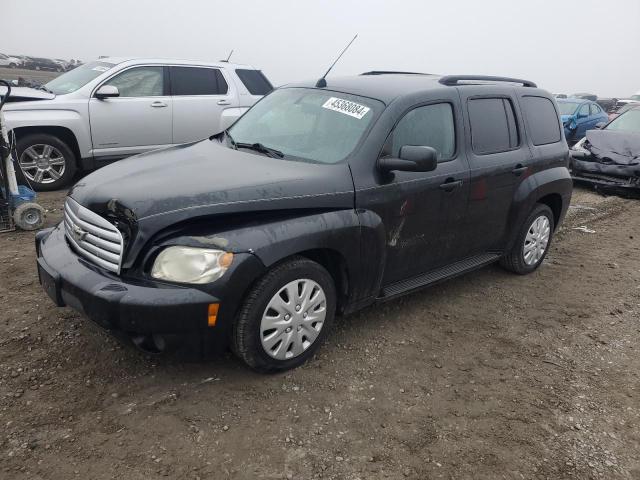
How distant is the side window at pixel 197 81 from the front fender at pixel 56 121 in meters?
1.41

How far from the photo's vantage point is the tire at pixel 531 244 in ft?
15.8

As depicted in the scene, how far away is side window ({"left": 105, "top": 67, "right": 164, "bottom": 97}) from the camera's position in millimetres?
7199

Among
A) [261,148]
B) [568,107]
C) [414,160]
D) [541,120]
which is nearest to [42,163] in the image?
[261,148]

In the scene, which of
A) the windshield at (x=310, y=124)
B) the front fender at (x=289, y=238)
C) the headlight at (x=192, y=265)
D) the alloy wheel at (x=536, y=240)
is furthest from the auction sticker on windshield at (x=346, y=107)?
the alloy wheel at (x=536, y=240)

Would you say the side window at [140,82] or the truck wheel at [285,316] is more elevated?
the side window at [140,82]

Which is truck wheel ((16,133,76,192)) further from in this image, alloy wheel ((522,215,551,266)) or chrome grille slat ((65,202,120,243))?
alloy wheel ((522,215,551,266))

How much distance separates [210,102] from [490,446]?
656cm

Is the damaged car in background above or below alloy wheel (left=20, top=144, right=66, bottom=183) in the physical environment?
above

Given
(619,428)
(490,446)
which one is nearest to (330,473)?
(490,446)

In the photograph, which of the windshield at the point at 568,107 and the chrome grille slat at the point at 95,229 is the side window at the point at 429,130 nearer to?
the chrome grille slat at the point at 95,229

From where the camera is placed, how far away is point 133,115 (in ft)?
23.7

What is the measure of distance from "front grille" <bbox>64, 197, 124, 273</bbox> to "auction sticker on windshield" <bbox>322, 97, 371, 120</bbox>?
1.75 metres

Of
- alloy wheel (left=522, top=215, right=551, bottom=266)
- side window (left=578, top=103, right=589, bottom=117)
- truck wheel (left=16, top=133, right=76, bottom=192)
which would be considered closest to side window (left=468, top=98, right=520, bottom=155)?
alloy wheel (left=522, top=215, right=551, bottom=266)

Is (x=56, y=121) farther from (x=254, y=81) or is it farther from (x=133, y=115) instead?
→ (x=254, y=81)
